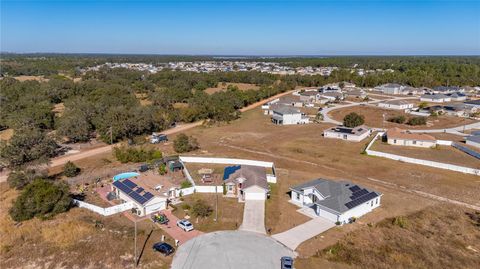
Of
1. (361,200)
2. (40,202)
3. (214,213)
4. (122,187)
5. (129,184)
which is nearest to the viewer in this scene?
(40,202)

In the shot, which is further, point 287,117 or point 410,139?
point 287,117

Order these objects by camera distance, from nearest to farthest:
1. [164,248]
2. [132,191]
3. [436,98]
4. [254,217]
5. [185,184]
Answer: [164,248] → [254,217] → [132,191] → [185,184] → [436,98]

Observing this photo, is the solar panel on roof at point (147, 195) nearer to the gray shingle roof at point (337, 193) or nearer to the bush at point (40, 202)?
the bush at point (40, 202)

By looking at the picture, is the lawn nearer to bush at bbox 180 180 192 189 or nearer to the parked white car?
the parked white car

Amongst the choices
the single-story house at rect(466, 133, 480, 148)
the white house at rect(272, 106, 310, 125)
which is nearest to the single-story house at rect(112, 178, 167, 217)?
the white house at rect(272, 106, 310, 125)

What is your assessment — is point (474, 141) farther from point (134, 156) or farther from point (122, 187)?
point (122, 187)

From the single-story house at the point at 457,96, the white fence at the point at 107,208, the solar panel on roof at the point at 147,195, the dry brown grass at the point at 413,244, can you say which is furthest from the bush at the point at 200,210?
the single-story house at the point at 457,96

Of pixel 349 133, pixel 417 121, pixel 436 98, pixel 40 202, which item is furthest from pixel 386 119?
pixel 40 202

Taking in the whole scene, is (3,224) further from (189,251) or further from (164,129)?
(164,129)
